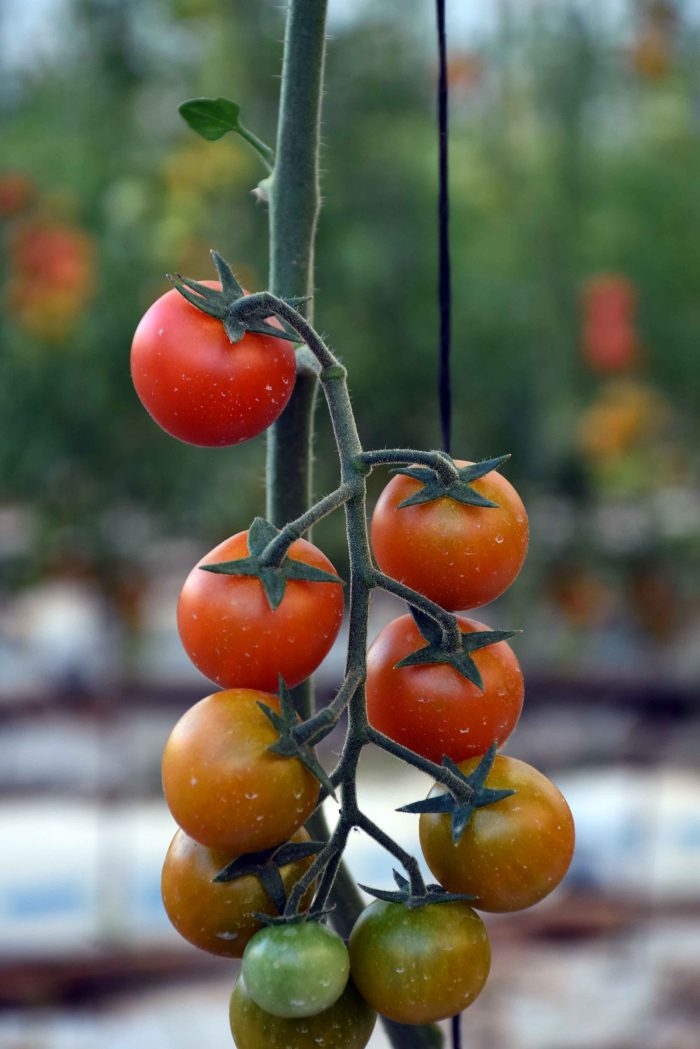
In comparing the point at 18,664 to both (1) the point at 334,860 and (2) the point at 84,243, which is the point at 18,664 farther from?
(1) the point at 334,860

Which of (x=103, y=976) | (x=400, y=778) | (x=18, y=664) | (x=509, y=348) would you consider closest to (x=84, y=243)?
(x=509, y=348)

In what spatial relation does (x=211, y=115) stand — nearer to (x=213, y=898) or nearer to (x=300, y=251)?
(x=300, y=251)

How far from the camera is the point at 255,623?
32 cm

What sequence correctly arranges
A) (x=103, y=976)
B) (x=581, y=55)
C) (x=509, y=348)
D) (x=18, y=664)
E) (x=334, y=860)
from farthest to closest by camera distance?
1. (x=18, y=664)
2. (x=581, y=55)
3. (x=509, y=348)
4. (x=103, y=976)
5. (x=334, y=860)

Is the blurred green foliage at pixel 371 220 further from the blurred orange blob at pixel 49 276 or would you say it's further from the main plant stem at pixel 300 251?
the main plant stem at pixel 300 251

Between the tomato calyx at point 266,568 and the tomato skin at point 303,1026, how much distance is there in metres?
0.12

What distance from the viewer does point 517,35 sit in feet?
9.53

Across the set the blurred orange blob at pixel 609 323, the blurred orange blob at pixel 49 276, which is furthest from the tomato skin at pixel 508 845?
the blurred orange blob at pixel 609 323

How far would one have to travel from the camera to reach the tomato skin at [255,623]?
1.06ft

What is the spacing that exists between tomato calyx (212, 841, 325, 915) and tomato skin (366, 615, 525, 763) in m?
0.05

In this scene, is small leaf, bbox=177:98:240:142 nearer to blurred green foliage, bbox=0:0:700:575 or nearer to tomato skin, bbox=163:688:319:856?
tomato skin, bbox=163:688:319:856

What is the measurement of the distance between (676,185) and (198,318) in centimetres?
269

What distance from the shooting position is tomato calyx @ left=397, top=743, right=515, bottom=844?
1.08ft

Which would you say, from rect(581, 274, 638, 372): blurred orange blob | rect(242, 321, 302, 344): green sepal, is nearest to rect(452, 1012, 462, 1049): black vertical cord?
rect(242, 321, 302, 344): green sepal
